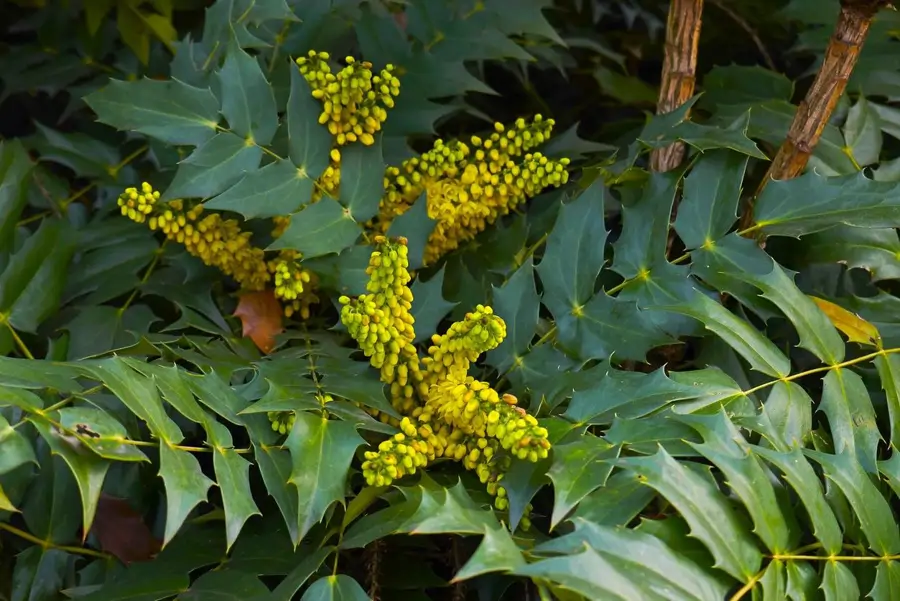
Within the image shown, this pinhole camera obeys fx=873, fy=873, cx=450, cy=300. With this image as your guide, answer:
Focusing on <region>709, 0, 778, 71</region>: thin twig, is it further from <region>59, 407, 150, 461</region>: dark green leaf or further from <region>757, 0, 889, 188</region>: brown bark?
<region>59, 407, 150, 461</region>: dark green leaf

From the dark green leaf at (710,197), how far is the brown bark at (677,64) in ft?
0.31

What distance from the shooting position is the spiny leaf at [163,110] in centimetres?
90

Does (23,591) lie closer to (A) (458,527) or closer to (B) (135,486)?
(B) (135,486)

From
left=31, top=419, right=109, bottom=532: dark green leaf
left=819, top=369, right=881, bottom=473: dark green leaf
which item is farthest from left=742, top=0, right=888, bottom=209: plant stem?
left=31, top=419, right=109, bottom=532: dark green leaf

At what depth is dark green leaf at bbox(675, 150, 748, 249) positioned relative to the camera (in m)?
0.85

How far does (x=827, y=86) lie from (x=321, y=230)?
519mm

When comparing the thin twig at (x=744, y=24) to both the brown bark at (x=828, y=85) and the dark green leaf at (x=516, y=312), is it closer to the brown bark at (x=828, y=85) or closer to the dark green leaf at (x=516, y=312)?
the brown bark at (x=828, y=85)

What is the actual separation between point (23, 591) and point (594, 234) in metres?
0.65

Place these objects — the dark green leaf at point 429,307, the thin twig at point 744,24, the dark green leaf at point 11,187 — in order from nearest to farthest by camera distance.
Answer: the dark green leaf at point 429,307
the dark green leaf at point 11,187
the thin twig at point 744,24

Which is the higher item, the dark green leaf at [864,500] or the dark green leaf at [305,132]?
the dark green leaf at [305,132]

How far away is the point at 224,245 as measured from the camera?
0.93 m

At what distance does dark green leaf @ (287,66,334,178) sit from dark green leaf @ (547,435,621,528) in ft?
1.32

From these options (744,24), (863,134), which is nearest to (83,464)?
(863,134)

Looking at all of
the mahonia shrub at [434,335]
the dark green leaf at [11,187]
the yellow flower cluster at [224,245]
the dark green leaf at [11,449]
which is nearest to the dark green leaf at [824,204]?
the mahonia shrub at [434,335]
